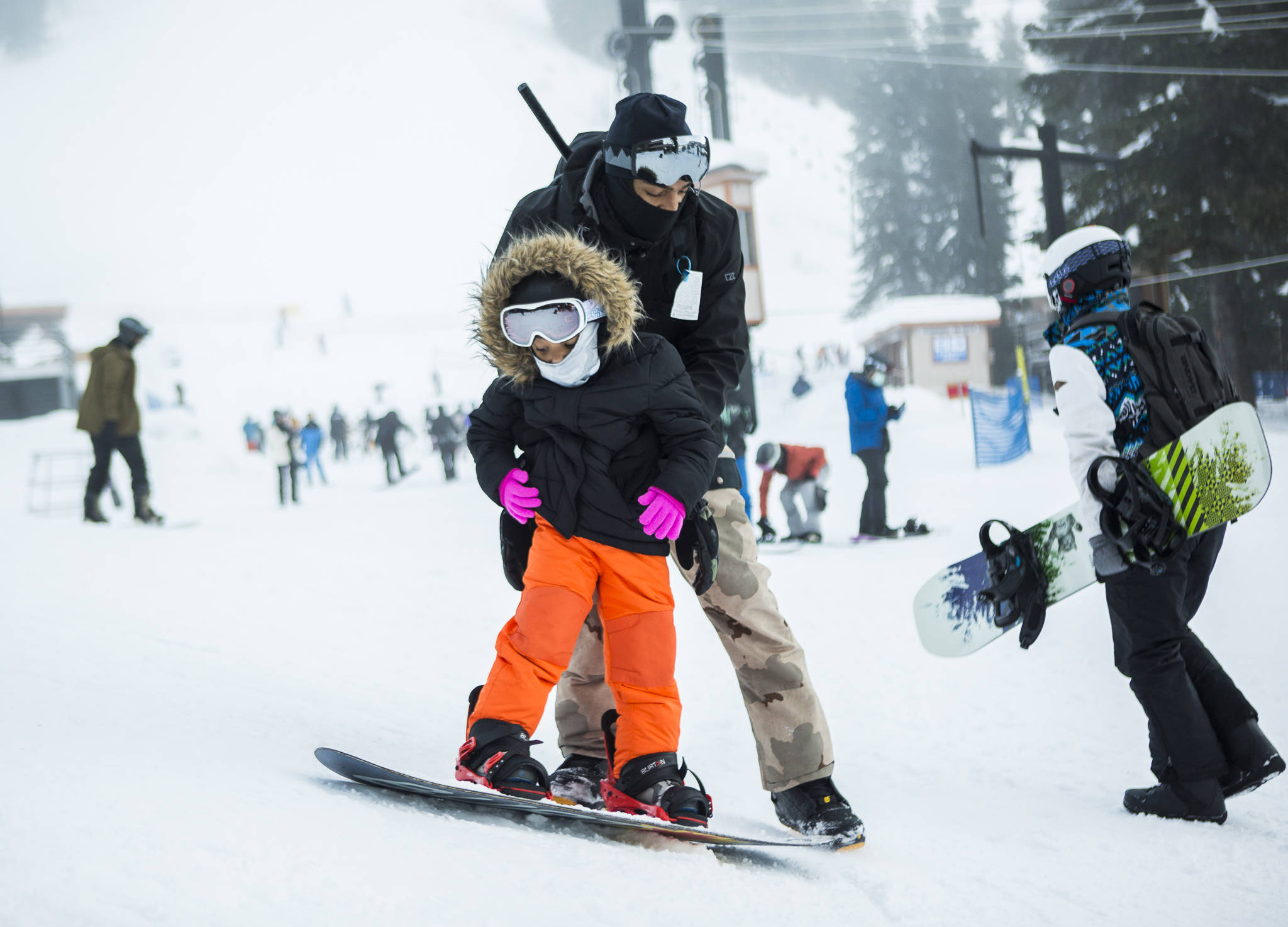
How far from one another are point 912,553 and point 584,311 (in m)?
4.97

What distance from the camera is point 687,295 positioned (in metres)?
2.00

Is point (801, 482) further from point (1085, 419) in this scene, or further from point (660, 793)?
point (660, 793)

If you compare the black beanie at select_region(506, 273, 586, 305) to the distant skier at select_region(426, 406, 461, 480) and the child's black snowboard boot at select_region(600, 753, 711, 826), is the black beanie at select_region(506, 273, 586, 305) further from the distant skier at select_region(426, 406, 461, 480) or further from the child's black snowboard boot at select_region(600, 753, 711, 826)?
the distant skier at select_region(426, 406, 461, 480)

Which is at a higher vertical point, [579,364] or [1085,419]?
[579,364]

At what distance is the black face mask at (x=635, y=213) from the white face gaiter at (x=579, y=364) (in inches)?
12.0

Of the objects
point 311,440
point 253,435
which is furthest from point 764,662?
point 253,435

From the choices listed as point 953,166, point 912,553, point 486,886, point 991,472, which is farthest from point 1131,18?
point 953,166

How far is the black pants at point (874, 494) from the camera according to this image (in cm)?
695

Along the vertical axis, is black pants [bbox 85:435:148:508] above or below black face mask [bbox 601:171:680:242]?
below

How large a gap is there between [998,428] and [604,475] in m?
11.3

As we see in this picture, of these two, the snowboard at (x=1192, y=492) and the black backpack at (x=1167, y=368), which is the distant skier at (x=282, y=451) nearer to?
the snowboard at (x=1192, y=492)

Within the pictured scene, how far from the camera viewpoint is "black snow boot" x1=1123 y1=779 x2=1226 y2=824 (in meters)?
2.10

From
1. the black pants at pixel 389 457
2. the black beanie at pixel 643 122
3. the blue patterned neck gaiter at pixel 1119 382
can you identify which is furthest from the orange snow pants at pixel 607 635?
the black pants at pixel 389 457

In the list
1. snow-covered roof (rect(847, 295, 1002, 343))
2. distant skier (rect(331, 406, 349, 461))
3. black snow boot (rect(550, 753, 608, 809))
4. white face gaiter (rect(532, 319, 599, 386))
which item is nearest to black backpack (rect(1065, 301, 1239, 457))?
white face gaiter (rect(532, 319, 599, 386))
